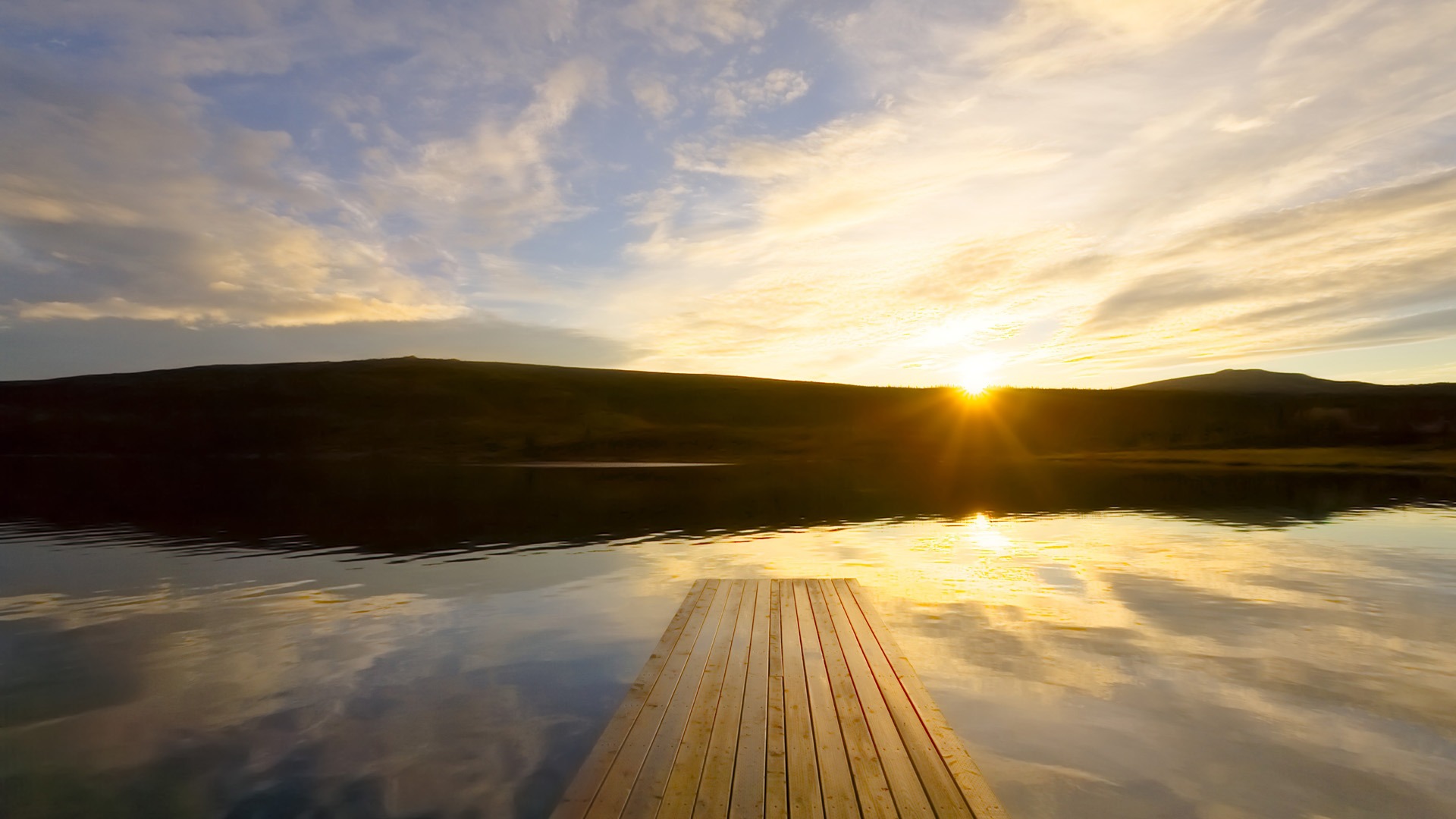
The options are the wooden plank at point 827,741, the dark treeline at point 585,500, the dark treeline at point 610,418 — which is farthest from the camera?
the dark treeline at point 610,418

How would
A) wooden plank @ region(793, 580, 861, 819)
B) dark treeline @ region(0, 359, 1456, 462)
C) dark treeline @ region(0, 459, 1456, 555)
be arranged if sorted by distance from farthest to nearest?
dark treeline @ region(0, 359, 1456, 462)
dark treeline @ region(0, 459, 1456, 555)
wooden plank @ region(793, 580, 861, 819)

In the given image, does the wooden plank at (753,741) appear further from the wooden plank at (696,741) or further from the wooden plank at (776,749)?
the wooden plank at (696,741)

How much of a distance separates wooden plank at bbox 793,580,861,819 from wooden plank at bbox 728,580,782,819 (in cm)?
49

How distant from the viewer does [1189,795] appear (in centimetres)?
723

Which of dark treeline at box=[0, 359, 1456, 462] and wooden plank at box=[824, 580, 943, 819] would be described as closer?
wooden plank at box=[824, 580, 943, 819]

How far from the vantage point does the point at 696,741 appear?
7.52 meters

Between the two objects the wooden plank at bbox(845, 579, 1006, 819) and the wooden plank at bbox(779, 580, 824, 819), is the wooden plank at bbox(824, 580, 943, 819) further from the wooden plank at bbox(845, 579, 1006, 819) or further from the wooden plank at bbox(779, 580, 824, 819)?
the wooden plank at bbox(779, 580, 824, 819)

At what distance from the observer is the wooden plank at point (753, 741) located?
620cm

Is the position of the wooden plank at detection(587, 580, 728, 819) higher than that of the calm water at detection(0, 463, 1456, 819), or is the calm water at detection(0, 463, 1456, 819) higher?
the wooden plank at detection(587, 580, 728, 819)

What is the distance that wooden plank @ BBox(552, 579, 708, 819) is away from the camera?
618cm

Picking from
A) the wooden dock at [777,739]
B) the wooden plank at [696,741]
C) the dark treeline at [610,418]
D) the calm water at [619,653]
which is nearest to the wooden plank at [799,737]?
the wooden dock at [777,739]

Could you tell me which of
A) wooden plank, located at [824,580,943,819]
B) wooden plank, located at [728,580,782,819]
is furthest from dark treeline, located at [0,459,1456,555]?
wooden plank, located at [824,580,943,819]

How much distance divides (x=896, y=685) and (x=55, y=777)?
8.73 meters

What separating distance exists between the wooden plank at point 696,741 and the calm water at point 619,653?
1.30m
